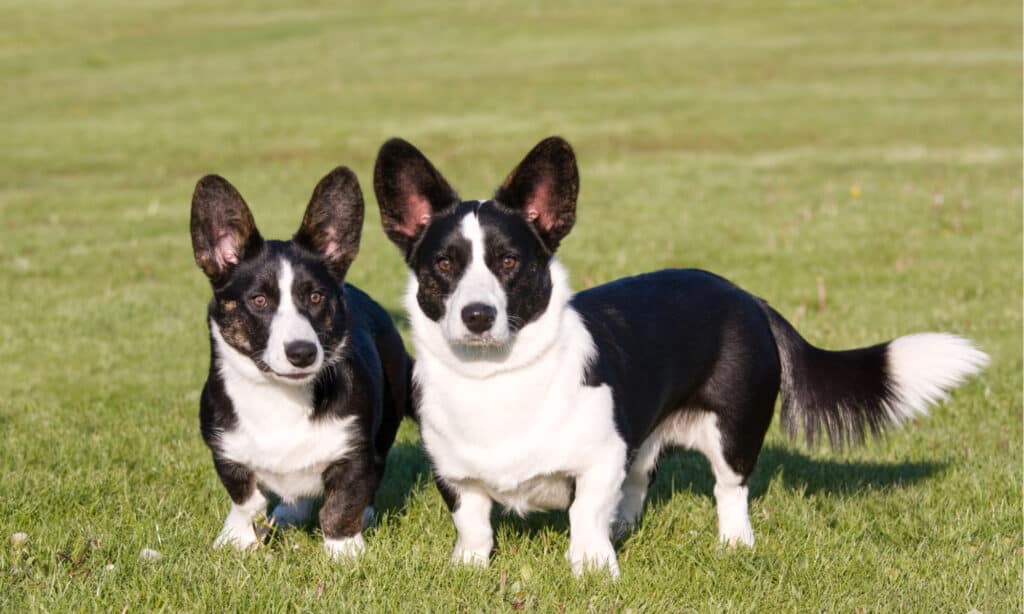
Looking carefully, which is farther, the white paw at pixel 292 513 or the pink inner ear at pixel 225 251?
the white paw at pixel 292 513

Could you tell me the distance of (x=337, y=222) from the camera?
561 cm

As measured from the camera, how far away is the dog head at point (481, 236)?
4.64 m

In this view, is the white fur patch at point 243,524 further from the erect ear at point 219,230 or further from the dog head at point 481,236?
the dog head at point 481,236

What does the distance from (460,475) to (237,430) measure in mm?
1033

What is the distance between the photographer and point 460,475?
4957 mm

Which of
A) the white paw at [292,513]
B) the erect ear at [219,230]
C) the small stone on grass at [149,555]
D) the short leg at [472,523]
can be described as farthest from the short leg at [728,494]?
the small stone on grass at [149,555]

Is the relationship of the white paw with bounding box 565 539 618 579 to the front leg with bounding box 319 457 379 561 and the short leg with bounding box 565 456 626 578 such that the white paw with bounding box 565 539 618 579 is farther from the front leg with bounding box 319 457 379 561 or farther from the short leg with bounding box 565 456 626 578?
the front leg with bounding box 319 457 379 561

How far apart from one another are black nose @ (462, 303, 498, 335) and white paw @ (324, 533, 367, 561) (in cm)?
125

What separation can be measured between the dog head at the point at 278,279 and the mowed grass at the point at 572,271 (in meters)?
0.87

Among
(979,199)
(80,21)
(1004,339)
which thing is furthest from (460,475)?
(80,21)

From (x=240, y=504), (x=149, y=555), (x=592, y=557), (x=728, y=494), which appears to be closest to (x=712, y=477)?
(x=728, y=494)

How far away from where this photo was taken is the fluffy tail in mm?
5730

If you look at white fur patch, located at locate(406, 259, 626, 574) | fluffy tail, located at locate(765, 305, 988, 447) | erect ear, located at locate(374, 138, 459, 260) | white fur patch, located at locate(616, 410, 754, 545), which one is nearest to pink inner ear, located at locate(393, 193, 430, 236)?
erect ear, located at locate(374, 138, 459, 260)

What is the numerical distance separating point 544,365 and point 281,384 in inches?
47.1
